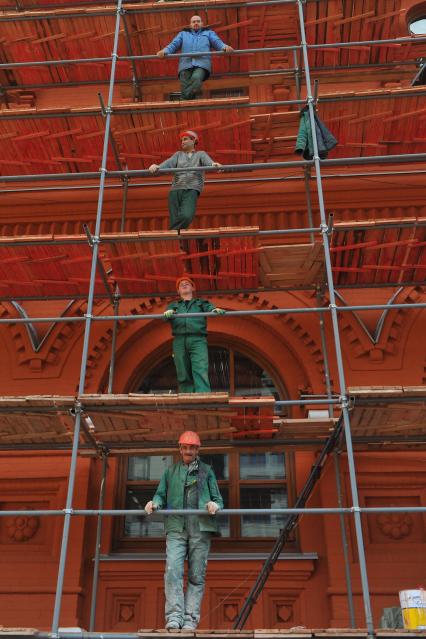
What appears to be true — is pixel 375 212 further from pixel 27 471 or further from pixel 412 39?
pixel 27 471

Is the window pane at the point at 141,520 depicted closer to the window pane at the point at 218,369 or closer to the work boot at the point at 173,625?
the window pane at the point at 218,369

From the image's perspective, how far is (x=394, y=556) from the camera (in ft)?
24.8

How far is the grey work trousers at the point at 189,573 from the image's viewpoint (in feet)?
18.6

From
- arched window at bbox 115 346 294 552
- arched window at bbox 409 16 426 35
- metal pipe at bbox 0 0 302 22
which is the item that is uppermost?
arched window at bbox 409 16 426 35

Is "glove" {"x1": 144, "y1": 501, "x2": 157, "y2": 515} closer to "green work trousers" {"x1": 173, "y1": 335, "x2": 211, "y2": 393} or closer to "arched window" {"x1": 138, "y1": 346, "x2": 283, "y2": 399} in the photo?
"green work trousers" {"x1": 173, "y1": 335, "x2": 211, "y2": 393}

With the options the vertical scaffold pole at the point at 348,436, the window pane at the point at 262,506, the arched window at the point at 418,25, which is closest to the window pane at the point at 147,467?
the window pane at the point at 262,506

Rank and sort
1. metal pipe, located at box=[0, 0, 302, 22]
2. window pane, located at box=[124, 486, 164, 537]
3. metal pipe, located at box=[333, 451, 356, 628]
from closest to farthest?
metal pipe, located at box=[333, 451, 356, 628] → window pane, located at box=[124, 486, 164, 537] → metal pipe, located at box=[0, 0, 302, 22]

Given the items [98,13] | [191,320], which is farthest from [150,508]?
[98,13]

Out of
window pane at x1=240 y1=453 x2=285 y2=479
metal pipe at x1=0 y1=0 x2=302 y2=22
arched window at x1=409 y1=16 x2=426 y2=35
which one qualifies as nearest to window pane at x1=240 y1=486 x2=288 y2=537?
window pane at x1=240 y1=453 x2=285 y2=479

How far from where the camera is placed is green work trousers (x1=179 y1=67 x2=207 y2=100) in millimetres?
9117

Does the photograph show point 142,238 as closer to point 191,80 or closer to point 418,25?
point 191,80

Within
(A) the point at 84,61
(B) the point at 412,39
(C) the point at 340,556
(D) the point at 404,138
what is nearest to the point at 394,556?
(C) the point at 340,556

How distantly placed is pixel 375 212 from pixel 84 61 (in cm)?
434

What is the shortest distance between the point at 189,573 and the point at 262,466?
8.52 feet
